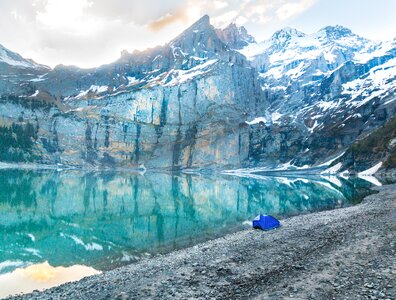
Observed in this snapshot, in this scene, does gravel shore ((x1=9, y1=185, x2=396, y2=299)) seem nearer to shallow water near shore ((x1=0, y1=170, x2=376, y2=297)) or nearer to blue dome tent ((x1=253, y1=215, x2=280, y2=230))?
shallow water near shore ((x1=0, y1=170, x2=376, y2=297))

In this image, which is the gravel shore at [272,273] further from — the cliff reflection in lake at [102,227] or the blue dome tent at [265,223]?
the cliff reflection in lake at [102,227]

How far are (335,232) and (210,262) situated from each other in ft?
42.1

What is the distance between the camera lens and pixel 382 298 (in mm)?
16016

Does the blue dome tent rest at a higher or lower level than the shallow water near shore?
higher

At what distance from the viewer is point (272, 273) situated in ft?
71.5

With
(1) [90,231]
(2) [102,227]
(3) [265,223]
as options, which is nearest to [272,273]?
(3) [265,223]

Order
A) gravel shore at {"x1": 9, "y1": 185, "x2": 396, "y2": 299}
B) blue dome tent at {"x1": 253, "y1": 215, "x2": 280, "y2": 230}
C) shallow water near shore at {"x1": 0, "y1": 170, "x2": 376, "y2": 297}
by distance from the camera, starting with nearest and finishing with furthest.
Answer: gravel shore at {"x1": 9, "y1": 185, "x2": 396, "y2": 299}
shallow water near shore at {"x1": 0, "y1": 170, "x2": 376, "y2": 297}
blue dome tent at {"x1": 253, "y1": 215, "x2": 280, "y2": 230}

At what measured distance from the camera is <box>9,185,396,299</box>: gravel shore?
18375mm

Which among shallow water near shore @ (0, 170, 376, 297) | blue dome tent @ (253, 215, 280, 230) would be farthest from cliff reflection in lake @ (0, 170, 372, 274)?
blue dome tent @ (253, 215, 280, 230)

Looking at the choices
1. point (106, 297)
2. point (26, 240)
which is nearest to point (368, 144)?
point (26, 240)

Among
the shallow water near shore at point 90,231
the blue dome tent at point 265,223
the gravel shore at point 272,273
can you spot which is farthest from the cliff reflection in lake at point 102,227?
the gravel shore at point 272,273

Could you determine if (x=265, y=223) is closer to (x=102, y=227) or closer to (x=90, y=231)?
(x=90, y=231)

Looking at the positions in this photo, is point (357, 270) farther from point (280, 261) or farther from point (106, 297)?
point (106, 297)

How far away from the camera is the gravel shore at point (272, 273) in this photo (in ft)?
60.3
